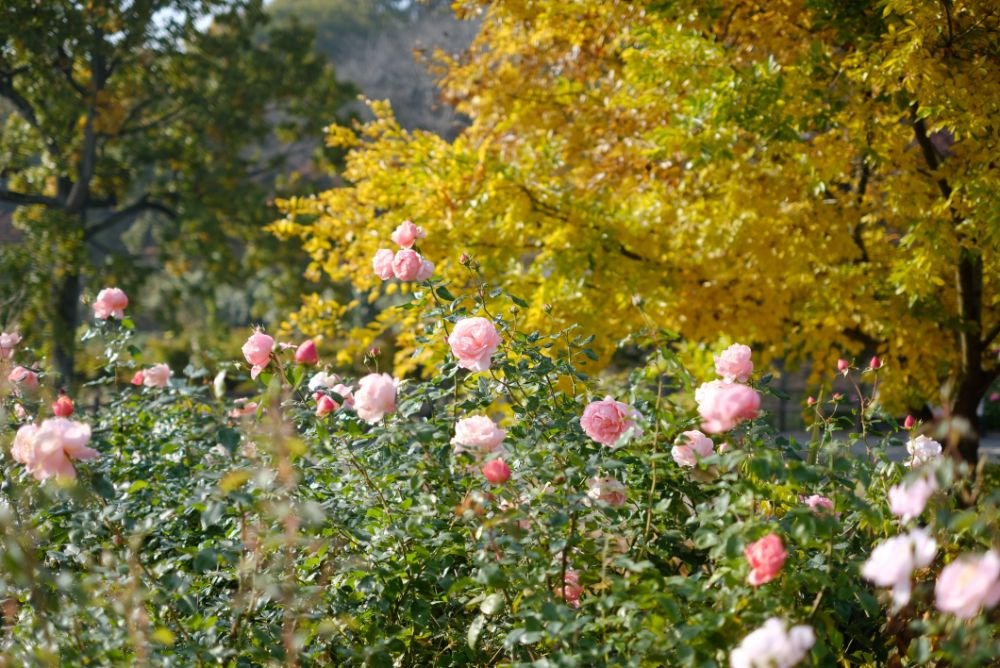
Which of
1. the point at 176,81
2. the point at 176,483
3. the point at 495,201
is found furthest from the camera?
the point at 176,81

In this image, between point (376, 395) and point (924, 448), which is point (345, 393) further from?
point (924, 448)

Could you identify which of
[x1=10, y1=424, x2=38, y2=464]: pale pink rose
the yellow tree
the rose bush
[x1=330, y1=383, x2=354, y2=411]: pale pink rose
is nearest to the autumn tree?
the yellow tree

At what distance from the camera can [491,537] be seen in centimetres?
215

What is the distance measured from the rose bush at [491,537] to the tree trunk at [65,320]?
9819 mm

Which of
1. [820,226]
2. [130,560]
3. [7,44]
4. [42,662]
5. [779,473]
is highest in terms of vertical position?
[7,44]

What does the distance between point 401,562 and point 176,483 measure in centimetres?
101

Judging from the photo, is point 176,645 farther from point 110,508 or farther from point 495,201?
point 495,201

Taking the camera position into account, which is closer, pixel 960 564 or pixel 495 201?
pixel 960 564

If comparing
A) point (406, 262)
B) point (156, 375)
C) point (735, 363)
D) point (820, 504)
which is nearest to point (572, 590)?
point (820, 504)

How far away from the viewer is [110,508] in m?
2.21

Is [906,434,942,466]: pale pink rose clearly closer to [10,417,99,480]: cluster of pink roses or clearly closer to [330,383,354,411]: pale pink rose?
[330,383,354,411]: pale pink rose

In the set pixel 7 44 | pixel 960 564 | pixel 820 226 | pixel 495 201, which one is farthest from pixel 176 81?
pixel 960 564

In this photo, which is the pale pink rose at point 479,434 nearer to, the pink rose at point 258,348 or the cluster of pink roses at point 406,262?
the pink rose at point 258,348

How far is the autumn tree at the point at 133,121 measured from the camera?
12.4m
